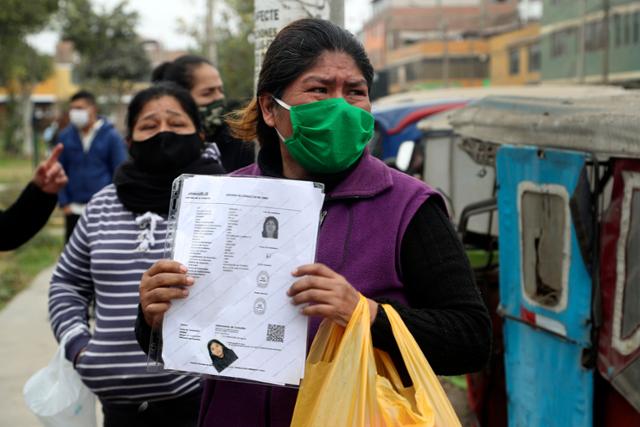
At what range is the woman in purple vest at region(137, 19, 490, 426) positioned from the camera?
186 centimetres

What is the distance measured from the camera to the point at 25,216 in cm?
337

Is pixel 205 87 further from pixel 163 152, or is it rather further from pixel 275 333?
pixel 275 333

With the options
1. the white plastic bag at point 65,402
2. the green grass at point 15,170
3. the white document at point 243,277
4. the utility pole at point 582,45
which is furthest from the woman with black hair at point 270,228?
the utility pole at point 582,45

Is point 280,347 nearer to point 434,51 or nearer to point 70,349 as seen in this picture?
point 70,349

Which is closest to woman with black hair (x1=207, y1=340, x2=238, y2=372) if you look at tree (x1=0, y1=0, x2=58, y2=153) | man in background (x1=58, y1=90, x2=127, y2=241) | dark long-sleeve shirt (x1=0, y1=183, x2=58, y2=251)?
dark long-sleeve shirt (x1=0, y1=183, x2=58, y2=251)

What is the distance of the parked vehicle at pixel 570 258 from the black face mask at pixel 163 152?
1538mm

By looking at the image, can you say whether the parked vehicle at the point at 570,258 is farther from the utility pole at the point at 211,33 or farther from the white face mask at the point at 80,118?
the utility pole at the point at 211,33

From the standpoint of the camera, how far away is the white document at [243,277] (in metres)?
1.79

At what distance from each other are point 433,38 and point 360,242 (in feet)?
275

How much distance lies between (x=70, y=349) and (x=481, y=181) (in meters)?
4.34

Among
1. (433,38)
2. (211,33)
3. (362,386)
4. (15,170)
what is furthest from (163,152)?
(433,38)

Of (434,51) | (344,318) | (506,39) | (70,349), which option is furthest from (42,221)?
(434,51)

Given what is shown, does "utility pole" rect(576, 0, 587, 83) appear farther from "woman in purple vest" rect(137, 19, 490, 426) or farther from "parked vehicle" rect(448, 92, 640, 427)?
"woman in purple vest" rect(137, 19, 490, 426)

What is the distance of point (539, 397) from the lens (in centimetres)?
390
